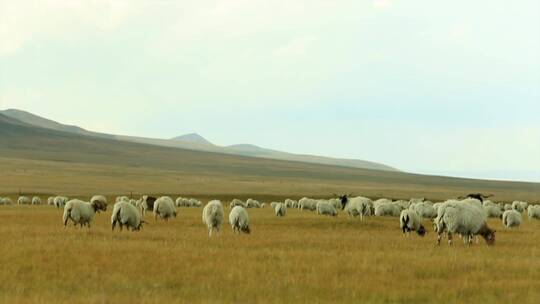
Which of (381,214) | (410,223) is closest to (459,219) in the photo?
(410,223)

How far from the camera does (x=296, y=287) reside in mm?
12461

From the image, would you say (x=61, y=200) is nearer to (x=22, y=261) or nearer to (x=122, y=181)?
(x=22, y=261)

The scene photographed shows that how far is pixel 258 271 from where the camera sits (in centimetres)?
1423

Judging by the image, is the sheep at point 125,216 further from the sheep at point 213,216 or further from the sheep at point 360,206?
the sheep at point 360,206

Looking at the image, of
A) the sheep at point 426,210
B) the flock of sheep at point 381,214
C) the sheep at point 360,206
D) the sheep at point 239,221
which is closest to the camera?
the flock of sheep at point 381,214

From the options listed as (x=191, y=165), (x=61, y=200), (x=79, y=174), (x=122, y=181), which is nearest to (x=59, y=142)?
(x=191, y=165)

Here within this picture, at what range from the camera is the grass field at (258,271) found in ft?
38.3

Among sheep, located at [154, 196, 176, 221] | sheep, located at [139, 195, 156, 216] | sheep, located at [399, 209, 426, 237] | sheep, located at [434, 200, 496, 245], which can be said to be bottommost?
sheep, located at [139, 195, 156, 216]

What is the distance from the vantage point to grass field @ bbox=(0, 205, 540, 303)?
38.3 feet

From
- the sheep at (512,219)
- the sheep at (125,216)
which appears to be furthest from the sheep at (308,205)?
the sheep at (125,216)

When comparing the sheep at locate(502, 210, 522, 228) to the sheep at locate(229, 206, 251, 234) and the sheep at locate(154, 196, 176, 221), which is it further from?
the sheep at locate(154, 196, 176, 221)

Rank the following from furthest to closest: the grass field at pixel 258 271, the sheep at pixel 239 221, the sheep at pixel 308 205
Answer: the sheep at pixel 308 205, the sheep at pixel 239 221, the grass field at pixel 258 271

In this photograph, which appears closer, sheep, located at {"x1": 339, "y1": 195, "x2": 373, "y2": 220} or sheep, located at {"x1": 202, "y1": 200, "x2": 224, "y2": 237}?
sheep, located at {"x1": 202, "y1": 200, "x2": 224, "y2": 237}

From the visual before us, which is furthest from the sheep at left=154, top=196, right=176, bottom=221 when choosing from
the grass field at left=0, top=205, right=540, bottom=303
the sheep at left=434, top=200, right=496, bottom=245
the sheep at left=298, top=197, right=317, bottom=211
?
the sheep at left=298, top=197, right=317, bottom=211
